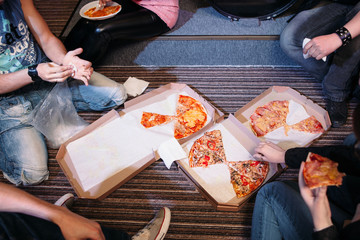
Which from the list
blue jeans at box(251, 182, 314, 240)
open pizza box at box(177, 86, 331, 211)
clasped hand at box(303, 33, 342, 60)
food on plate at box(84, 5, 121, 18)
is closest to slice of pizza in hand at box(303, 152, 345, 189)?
blue jeans at box(251, 182, 314, 240)

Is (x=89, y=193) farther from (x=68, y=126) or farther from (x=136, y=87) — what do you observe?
(x=136, y=87)

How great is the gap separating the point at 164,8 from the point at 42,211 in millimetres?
1669

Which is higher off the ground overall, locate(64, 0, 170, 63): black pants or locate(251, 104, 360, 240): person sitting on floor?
locate(64, 0, 170, 63): black pants

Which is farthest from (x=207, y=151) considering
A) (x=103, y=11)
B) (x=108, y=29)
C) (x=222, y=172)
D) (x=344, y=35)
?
(x=103, y=11)

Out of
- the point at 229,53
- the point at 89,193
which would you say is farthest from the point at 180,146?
the point at 229,53

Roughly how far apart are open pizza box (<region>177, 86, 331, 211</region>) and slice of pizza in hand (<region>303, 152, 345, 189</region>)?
1.03ft

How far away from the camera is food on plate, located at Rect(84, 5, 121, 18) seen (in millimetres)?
2004

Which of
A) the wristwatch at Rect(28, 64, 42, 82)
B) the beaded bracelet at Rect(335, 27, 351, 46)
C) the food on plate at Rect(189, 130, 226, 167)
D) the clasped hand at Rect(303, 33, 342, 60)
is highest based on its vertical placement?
the beaded bracelet at Rect(335, 27, 351, 46)

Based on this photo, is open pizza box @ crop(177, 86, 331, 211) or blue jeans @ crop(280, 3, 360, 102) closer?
open pizza box @ crop(177, 86, 331, 211)

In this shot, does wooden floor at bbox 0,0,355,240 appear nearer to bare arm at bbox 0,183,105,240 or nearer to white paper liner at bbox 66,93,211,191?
white paper liner at bbox 66,93,211,191

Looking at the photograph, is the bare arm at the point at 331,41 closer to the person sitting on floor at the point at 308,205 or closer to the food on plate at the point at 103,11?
the person sitting on floor at the point at 308,205

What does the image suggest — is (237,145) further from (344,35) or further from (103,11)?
(103,11)

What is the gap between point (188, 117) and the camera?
166cm

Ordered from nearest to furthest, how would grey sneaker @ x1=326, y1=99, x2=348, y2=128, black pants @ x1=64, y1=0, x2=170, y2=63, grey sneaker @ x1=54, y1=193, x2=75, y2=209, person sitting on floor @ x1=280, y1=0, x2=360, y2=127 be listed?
grey sneaker @ x1=54, y1=193, x2=75, y2=209, person sitting on floor @ x1=280, y1=0, x2=360, y2=127, grey sneaker @ x1=326, y1=99, x2=348, y2=128, black pants @ x1=64, y1=0, x2=170, y2=63
